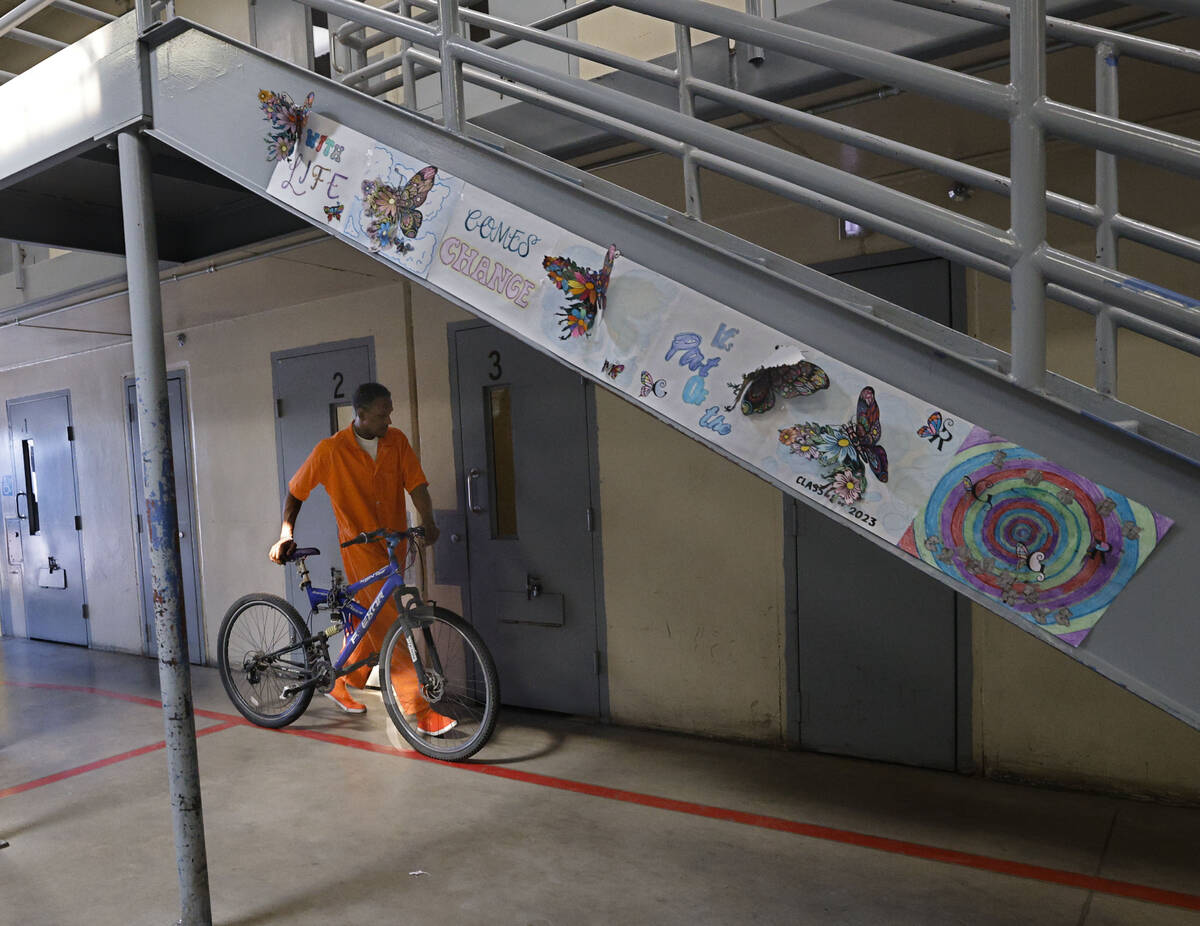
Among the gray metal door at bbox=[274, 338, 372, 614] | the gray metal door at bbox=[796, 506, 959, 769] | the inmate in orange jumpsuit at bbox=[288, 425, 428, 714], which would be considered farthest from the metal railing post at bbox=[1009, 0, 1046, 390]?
the gray metal door at bbox=[274, 338, 372, 614]

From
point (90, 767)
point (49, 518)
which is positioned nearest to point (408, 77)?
point (90, 767)

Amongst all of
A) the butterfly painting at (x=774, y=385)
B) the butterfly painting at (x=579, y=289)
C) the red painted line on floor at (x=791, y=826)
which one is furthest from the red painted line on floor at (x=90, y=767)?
the butterfly painting at (x=774, y=385)

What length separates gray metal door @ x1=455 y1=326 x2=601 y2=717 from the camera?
4.80 m

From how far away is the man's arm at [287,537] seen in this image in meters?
4.52

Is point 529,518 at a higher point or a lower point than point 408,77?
lower

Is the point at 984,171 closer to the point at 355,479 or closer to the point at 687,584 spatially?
the point at 687,584

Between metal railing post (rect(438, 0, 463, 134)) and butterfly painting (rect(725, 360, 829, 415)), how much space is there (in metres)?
1.02

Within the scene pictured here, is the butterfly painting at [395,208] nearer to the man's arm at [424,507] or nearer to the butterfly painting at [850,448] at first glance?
the butterfly painting at [850,448]

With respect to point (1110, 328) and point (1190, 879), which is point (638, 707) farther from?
point (1110, 328)

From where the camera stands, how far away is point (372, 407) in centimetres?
457

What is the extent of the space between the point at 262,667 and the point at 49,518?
4.79 metres

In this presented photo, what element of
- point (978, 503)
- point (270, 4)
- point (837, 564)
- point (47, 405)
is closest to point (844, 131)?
point (978, 503)

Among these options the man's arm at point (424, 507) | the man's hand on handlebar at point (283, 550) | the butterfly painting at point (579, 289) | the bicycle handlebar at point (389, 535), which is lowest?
the man's hand on handlebar at point (283, 550)

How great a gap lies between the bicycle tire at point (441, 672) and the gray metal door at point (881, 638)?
1581 mm
